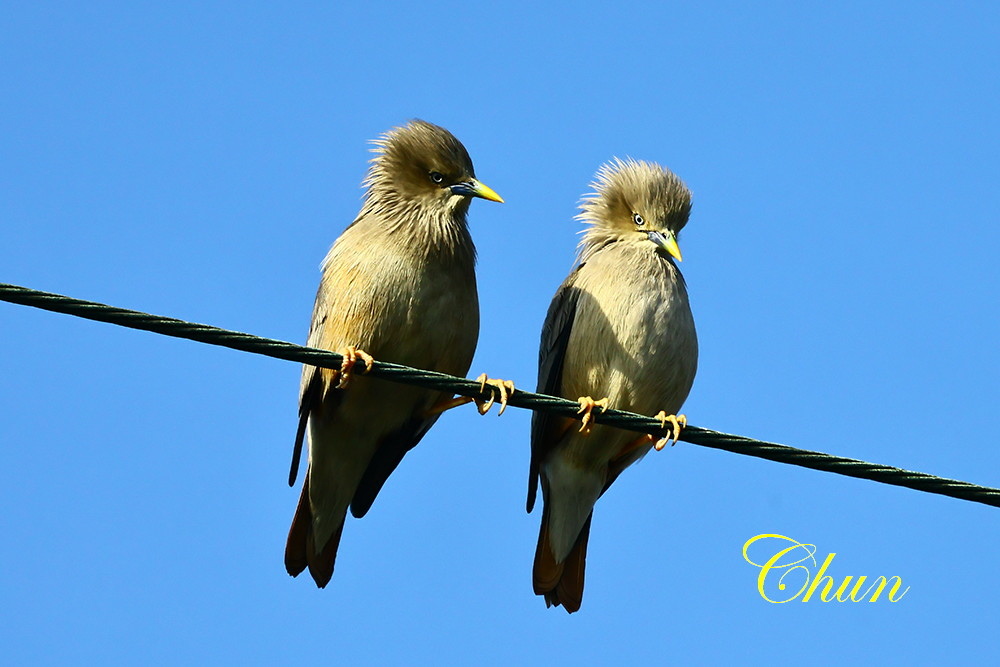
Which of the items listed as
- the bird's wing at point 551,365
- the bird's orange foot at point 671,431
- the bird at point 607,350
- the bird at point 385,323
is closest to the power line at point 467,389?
the bird's orange foot at point 671,431

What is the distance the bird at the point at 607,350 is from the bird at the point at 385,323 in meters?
0.66

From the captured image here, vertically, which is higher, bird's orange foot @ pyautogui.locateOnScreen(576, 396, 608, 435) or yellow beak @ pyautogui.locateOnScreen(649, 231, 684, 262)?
yellow beak @ pyautogui.locateOnScreen(649, 231, 684, 262)

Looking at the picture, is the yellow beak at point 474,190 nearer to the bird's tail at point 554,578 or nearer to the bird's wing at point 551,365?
the bird's wing at point 551,365

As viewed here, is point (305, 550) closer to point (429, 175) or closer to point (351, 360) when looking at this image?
point (351, 360)

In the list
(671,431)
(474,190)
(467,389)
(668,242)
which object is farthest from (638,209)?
(467,389)

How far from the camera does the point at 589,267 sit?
732 centimetres

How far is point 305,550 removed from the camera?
7016 millimetres

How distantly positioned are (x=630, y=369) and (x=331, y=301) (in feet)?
5.30

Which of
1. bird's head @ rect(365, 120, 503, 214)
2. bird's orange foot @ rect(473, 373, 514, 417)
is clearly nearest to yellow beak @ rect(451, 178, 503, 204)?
bird's head @ rect(365, 120, 503, 214)

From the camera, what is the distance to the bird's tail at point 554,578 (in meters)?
7.42

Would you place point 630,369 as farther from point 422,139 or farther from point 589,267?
point 422,139

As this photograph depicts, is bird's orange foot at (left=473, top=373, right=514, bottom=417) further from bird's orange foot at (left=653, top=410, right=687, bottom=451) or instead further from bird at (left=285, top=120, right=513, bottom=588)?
bird's orange foot at (left=653, top=410, right=687, bottom=451)

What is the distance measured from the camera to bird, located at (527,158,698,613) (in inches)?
269

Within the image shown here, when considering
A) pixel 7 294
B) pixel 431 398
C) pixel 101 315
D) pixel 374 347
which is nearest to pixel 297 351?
pixel 101 315
